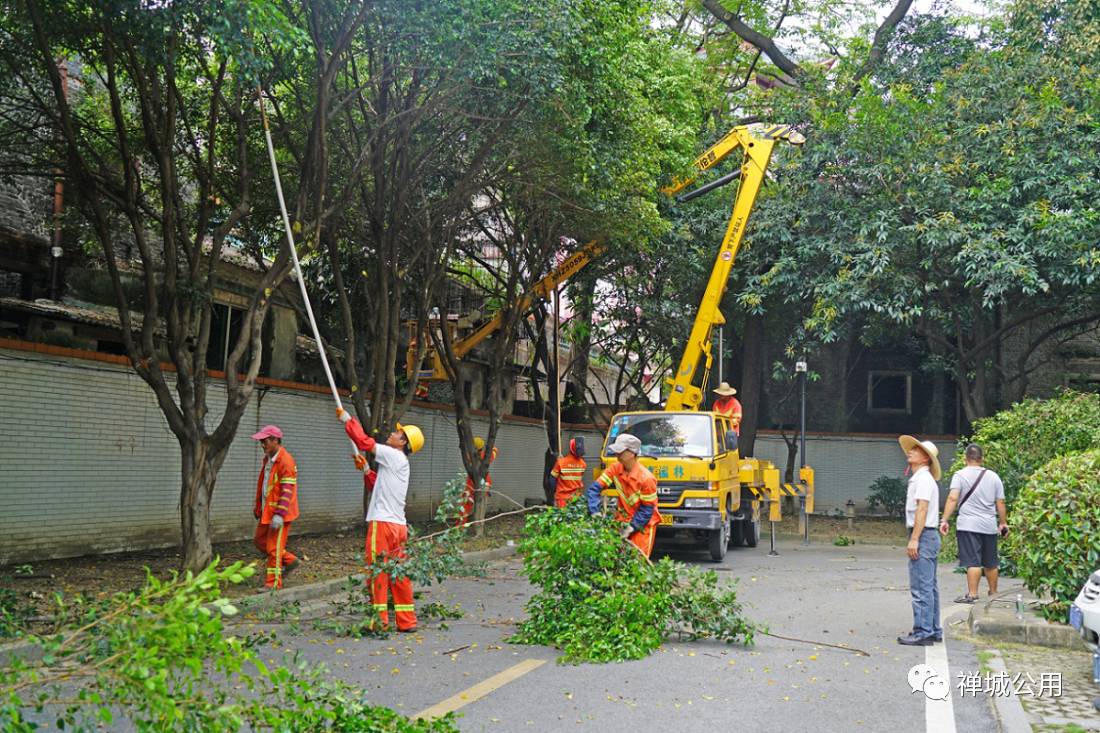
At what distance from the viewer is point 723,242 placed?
19562 millimetres

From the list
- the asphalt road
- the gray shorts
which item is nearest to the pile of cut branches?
the asphalt road

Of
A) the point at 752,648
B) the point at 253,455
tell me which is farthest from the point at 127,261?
the point at 752,648

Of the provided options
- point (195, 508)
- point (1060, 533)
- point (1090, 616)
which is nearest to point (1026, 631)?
point (1060, 533)

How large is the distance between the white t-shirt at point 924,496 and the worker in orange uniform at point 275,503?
6.04 metres

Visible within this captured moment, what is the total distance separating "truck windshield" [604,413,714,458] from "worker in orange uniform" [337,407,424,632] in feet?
23.6

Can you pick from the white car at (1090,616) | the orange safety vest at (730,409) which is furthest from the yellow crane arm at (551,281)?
the white car at (1090,616)

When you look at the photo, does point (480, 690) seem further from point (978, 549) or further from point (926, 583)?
point (978, 549)

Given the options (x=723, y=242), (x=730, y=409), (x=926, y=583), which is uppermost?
(x=723, y=242)

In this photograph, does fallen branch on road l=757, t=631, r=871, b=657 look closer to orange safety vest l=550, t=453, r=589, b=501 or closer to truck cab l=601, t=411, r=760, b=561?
truck cab l=601, t=411, r=760, b=561

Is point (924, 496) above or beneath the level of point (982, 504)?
above

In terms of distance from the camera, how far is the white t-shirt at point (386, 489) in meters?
9.39

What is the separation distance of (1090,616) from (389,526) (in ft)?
18.0

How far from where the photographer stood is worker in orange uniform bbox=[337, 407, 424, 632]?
916 cm

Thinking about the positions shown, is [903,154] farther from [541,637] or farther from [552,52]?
[541,637]
